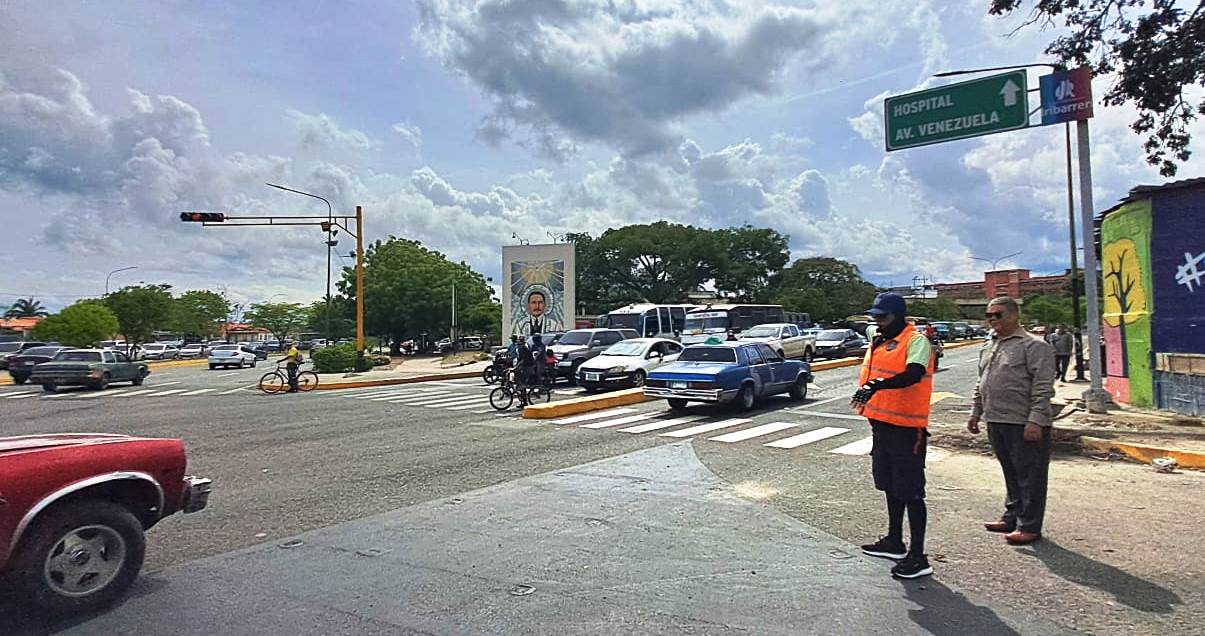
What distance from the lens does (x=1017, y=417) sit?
19.3 feet

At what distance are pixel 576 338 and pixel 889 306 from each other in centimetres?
2037

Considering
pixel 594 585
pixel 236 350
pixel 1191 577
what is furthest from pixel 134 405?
pixel 236 350

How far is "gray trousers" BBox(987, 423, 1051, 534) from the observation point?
582 cm

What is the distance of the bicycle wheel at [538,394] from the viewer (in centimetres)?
1703

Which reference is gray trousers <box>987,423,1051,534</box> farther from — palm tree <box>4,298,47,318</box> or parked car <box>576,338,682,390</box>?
palm tree <box>4,298,47,318</box>

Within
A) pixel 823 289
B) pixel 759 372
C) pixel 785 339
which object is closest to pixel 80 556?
pixel 759 372

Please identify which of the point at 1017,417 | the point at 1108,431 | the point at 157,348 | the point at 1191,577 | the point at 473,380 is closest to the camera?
the point at 1191,577

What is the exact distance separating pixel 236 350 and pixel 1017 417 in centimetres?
4737

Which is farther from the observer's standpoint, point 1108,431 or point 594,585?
point 1108,431

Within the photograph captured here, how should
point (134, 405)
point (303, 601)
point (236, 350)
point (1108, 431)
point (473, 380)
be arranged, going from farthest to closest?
point (236, 350), point (473, 380), point (134, 405), point (1108, 431), point (303, 601)

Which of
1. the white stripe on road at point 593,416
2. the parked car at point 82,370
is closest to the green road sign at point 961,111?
the white stripe on road at point 593,416

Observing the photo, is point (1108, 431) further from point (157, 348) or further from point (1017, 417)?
point (157, 348)

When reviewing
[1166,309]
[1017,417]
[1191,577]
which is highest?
[1166,309]

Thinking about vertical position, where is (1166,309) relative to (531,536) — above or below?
above
